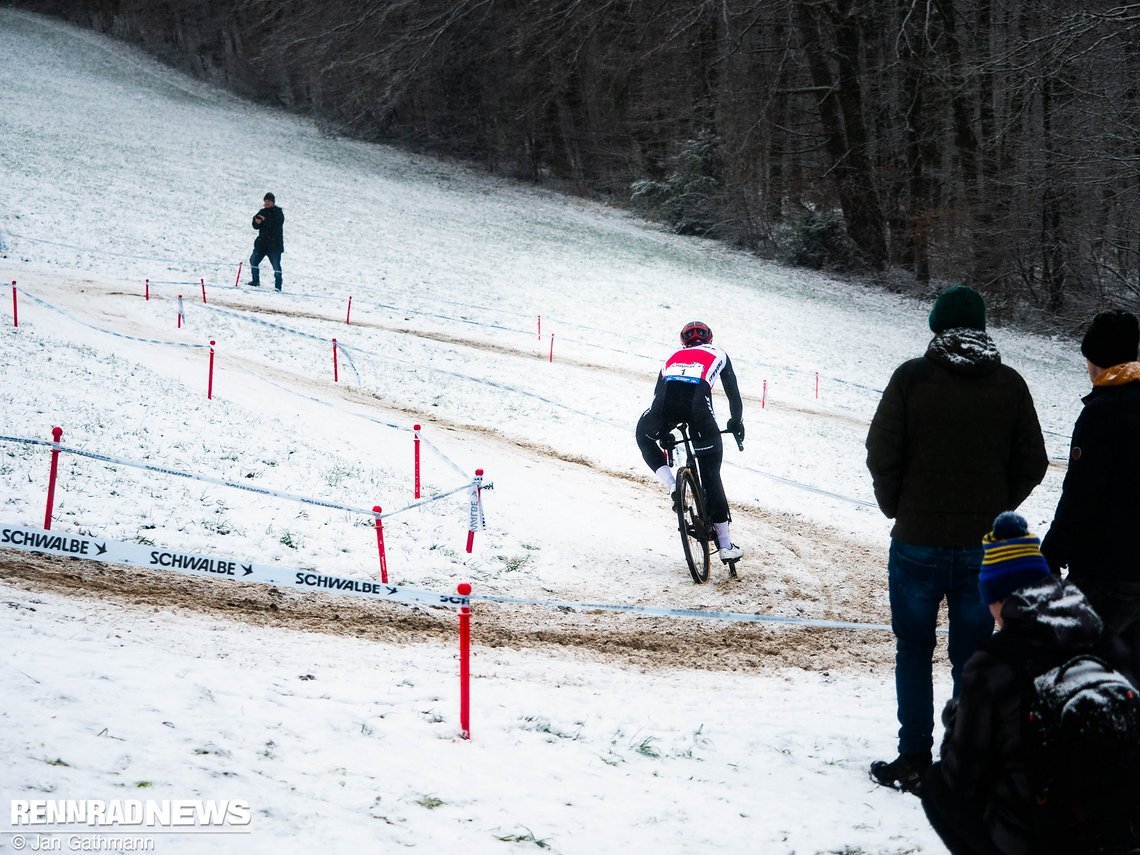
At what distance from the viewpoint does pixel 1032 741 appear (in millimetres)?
2771

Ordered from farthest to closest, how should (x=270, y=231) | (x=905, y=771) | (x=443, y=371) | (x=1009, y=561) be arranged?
(x=270, y=231) < (x=443, y=371) < (x=905, y=771) < (x=1009, y=561)

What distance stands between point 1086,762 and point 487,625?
201 inches

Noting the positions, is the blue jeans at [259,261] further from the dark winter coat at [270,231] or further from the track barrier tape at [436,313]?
the track barrier tape at [436,313]

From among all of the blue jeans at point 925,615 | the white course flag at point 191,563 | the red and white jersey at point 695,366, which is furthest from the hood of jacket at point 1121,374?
the white course flag at point 191,563

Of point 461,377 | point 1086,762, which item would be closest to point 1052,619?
point 1086,762

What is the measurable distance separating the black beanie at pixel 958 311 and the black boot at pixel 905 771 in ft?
7.16

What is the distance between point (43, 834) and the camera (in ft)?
12.4

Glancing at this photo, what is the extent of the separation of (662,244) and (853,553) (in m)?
29.6

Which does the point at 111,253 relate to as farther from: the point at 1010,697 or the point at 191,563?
the point at 1010,697

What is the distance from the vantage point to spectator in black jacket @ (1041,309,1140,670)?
14.6 feet

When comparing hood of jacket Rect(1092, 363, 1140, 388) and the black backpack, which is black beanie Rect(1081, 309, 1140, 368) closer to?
hood of jacket Rect(1092, 363, 1140, 388)

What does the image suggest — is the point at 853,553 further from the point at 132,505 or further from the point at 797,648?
the point at 132,505

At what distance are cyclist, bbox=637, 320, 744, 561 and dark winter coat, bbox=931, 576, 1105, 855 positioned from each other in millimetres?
5176

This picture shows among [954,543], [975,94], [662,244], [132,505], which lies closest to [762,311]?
[662,244]
